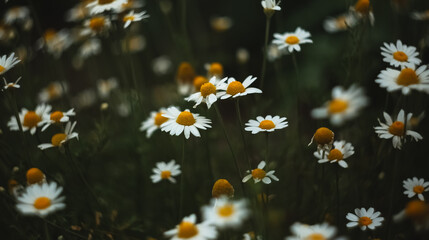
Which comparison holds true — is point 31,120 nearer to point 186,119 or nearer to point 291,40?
point 186,119

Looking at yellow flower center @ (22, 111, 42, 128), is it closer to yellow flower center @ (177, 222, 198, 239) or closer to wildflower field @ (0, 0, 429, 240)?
wildflower field @ (0, 0, 429, 240)

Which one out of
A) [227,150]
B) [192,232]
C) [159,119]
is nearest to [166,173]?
[159,119]

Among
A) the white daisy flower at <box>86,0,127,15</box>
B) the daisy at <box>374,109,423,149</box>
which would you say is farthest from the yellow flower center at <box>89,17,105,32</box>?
the daisy at <box>374,109,423,149</box>

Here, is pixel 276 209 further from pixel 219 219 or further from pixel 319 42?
pixel 319 42

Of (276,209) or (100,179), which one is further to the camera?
(100,179)

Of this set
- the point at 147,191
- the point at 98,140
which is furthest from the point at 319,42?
the point at 98,140

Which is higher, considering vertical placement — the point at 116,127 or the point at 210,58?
the point at 210,58

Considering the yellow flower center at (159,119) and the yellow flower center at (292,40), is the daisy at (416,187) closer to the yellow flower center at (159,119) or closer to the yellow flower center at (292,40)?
the yellow flower center at (292,40)
